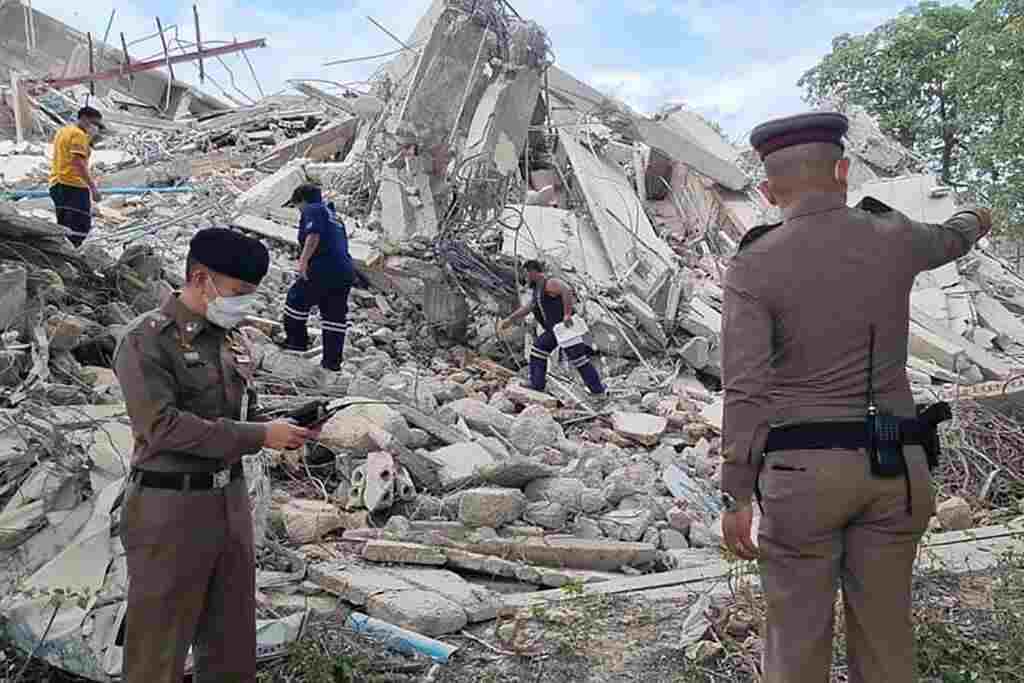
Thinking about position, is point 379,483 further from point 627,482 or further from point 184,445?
point 184,445

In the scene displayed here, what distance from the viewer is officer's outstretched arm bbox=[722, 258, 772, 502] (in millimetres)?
2557

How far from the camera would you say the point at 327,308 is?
295 inches

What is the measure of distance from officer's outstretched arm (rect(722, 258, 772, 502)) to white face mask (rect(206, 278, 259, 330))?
1340 mm

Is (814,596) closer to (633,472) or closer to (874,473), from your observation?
(874,473)

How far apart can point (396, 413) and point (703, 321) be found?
5104 mm

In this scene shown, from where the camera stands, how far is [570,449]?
707 centimetres

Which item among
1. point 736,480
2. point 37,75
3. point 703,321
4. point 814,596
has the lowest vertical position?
point 814,596

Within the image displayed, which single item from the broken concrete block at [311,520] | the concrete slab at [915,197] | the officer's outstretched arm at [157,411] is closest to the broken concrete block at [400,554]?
the broken concrete block at [311,520]

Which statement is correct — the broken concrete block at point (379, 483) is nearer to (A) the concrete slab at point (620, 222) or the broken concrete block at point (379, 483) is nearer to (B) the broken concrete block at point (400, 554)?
(B) the broken concrete block at point (400, 554)

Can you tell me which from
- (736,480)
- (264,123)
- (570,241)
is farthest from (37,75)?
Result: (736,480)

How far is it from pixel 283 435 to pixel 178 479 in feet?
1.02

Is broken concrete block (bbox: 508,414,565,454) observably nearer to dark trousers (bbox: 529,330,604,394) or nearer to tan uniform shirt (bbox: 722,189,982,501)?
dark trousers (bbox: 529,330,604,394)

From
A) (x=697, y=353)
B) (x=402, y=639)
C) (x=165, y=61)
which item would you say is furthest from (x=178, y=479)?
(x=165, y=61)

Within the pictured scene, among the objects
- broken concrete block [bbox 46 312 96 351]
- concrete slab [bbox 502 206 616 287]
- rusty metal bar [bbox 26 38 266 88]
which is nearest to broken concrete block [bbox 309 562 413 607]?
broken concrete block [bbox 46 312 96 351]
